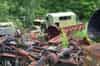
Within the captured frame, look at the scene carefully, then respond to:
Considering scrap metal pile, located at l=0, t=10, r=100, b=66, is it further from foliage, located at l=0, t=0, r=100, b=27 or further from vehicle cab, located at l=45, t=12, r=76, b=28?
foliage, located at l=0, t=0, r=100, b=27

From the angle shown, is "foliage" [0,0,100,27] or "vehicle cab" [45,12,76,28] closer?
"vehicle cab" [45,12,76,28]

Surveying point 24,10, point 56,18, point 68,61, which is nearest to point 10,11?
point 24,10

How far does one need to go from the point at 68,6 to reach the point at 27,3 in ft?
22.7

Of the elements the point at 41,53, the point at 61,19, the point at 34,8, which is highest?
the point at 41,53

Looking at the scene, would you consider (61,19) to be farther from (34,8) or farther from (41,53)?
(41,53)

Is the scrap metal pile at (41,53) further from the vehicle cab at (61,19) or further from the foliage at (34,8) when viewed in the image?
the foliage at (34,8)

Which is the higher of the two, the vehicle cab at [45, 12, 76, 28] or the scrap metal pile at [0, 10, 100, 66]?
the scrap metal pile at [0, 10, 100, 66]

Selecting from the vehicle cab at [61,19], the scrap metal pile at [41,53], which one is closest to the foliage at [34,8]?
the vehicle cab at [61,19]

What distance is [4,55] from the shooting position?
9281 millimetres

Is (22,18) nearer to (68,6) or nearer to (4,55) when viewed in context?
(68,6)

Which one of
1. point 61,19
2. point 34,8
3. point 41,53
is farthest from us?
point 34,8

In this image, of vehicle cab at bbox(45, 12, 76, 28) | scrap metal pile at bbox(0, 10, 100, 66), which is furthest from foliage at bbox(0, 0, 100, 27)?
scrap metal pile at bbox(0, 10, 100, 66)

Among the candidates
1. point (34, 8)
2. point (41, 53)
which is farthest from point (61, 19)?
point (41, 53)

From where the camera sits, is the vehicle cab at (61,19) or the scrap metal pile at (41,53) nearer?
the scrap metal pile at (41,53)
